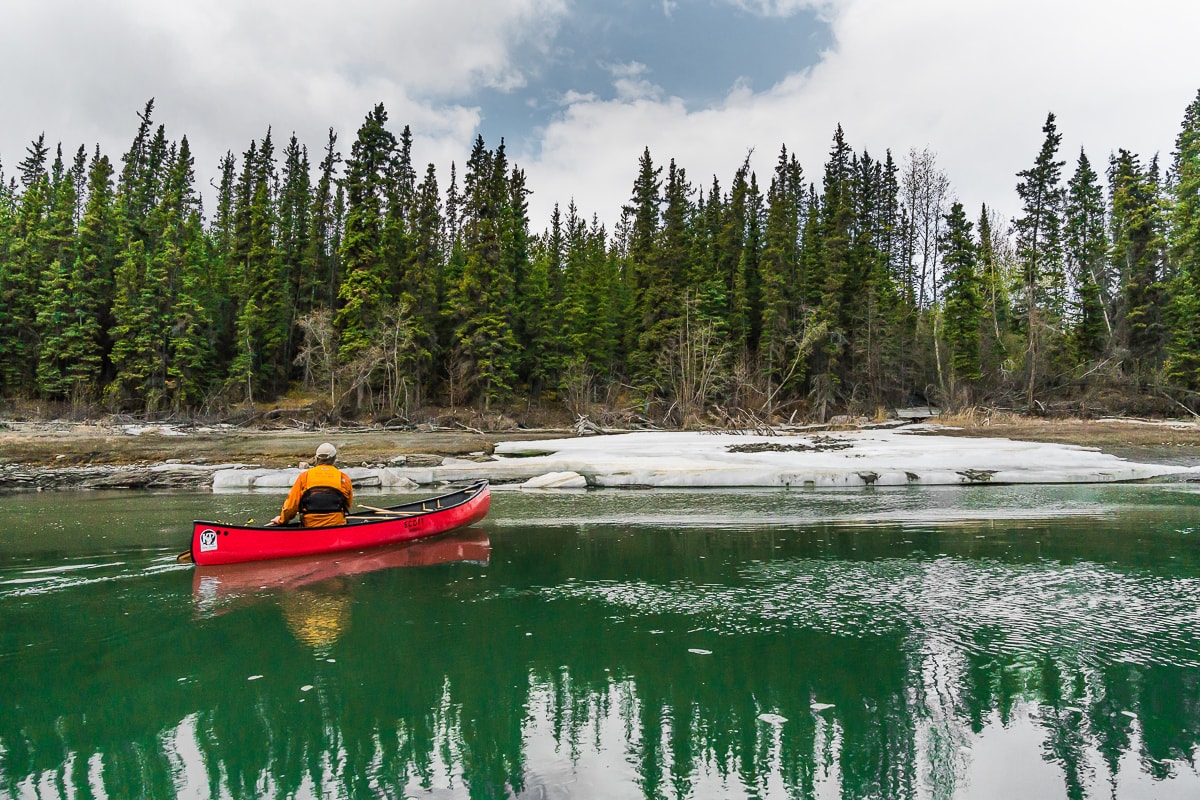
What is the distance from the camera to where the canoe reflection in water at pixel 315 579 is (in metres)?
6.81

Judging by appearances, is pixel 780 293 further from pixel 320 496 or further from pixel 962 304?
pixel 320 496

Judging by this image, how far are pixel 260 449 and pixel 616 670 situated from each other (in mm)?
20630

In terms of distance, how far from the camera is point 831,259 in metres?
42.4

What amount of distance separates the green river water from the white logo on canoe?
1.09ft

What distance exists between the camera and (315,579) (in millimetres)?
8602

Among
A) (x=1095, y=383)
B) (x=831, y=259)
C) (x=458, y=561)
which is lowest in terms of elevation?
(x=458, y=561)

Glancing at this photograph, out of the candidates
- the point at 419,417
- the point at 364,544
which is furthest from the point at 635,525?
the point at 419,417

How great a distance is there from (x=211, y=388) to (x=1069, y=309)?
53.5 m

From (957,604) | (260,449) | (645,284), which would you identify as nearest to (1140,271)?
(645,284)

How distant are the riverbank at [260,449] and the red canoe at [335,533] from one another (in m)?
7.48

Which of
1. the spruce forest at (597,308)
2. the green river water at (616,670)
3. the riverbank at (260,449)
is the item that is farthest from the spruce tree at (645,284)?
the green river water at (616,670)

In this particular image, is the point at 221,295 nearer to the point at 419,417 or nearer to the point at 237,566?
the point at 419,417

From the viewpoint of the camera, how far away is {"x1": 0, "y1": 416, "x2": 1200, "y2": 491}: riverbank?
1888 cm

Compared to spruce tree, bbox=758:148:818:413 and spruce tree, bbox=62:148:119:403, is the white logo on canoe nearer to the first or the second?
spruce tree, bbox=758:148:818:413
